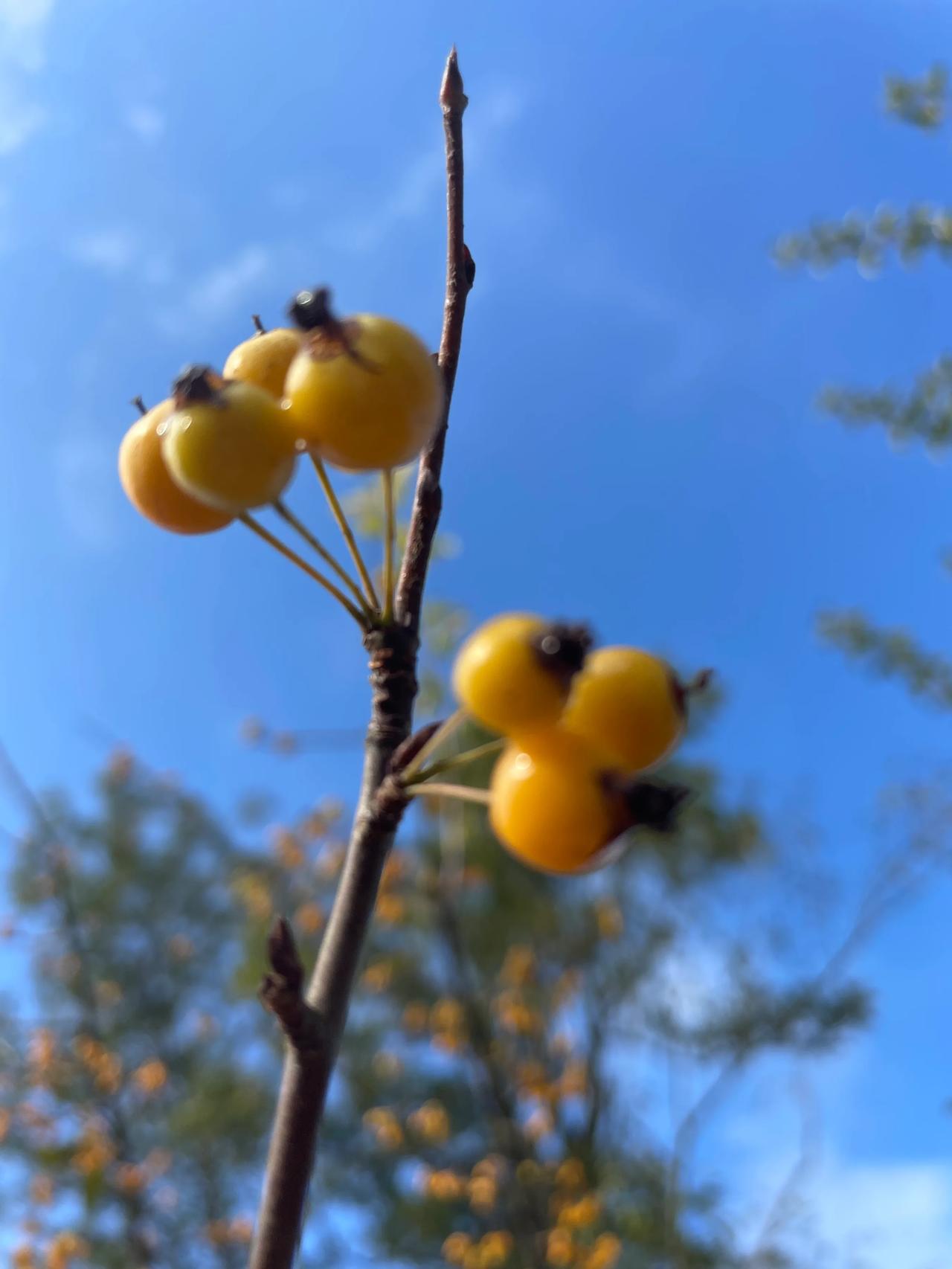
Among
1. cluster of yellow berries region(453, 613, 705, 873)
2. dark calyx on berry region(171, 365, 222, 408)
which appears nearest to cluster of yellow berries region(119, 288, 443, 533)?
dark calyx on berry region(171, 365, 222, 408)

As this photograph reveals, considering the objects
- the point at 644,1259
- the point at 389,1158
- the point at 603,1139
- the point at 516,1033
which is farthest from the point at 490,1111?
the point at 389,1158

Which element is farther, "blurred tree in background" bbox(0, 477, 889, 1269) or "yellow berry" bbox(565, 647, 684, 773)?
"blurred tree in background" bbox(0, 477, 889, 1269)

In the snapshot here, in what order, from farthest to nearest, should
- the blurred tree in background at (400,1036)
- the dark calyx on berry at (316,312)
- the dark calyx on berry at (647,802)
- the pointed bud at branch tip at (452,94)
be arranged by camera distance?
the blurred tree in background at (400,1036)
the pointed bud at branch tip at (452,94)
the dark calyx on berry at (316,312)
the dark calyx on berry at (647,802)

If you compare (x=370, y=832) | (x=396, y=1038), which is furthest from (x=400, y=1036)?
(x=370, y=832)

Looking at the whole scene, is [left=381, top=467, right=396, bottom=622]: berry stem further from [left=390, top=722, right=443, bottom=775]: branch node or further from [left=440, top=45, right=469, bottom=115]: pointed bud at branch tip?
[left=440, top=45, right=469, bottom=115]: pointed bud at branch tip

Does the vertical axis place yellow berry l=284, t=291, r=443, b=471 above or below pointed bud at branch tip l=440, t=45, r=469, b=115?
below

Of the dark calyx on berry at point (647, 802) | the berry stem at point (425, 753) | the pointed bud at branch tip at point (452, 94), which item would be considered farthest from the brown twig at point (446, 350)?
the dark calyx on berry at point (647, 802)

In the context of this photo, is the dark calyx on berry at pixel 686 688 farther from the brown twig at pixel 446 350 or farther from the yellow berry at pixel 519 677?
the brown twig at pixel 446 350
